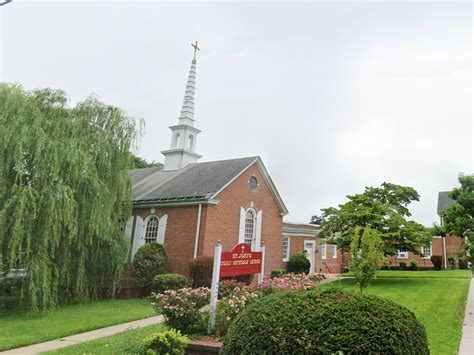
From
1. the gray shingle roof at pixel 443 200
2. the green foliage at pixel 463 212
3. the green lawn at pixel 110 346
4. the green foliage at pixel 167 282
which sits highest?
the gray shingle roof at pixel 443 200

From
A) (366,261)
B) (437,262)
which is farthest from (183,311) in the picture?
(437,262)

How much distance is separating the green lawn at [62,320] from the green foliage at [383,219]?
11.5 metres

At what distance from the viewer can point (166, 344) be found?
17.7 feet

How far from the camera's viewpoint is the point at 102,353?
22.8 ft

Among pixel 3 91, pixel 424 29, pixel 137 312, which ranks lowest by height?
pixel 137 312

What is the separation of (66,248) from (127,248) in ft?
10.5

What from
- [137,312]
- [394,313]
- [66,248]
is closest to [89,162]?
[66,248]

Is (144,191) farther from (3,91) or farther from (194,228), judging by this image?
(3,91)

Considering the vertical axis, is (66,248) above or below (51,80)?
below

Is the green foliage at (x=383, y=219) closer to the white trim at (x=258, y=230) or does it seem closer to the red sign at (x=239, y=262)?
the white trim at (x=258, y=230)

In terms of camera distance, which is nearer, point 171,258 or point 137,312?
point 137,312

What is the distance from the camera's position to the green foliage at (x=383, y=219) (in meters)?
18.5

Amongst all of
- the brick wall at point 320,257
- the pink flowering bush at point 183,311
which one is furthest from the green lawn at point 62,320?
the brick wall at point 320,257

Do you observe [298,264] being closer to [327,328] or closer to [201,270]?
[201,270]
